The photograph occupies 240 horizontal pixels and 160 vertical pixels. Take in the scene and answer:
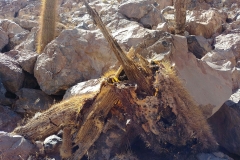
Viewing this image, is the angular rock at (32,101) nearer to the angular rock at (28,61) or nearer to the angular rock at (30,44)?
the angular rock at (28,61)

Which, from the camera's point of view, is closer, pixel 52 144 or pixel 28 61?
pixel 52 144

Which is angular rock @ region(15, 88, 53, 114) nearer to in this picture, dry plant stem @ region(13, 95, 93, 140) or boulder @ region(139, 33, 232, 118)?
dry plant stem @ region(13, 95, 93, 140)

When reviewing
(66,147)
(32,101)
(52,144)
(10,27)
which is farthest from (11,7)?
(66,147)

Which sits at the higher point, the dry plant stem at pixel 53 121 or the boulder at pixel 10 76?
the dry plant stem at pixel 53 121

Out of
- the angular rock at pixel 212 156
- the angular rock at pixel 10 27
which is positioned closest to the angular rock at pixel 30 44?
the angular rock at pixel 10 27

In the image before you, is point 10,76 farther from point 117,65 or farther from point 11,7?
point 11,7
